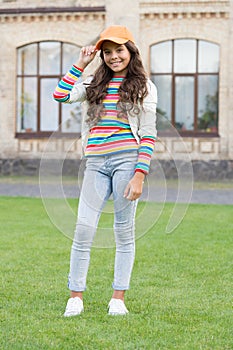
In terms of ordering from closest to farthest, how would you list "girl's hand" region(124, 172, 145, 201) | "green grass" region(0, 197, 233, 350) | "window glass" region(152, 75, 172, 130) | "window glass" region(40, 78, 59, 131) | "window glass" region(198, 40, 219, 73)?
1. "green grass" region(0, 197, 233, 350)
2. "girl's hand" region(124, 172, 145, 201)
3. "window glass" region(198, 40, 219, 73)
4. "window glass" region(152, 75, 172, 130)
5. "window glass" region(40, 78, 59, 131)

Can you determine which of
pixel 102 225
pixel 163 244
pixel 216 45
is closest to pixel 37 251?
pixel 163 244

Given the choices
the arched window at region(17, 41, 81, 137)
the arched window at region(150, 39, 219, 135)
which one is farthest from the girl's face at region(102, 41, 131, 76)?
the arched window at region(17, 41, 81, 137)

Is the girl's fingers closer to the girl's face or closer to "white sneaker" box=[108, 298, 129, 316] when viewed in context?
the girl's face

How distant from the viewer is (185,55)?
25.5m

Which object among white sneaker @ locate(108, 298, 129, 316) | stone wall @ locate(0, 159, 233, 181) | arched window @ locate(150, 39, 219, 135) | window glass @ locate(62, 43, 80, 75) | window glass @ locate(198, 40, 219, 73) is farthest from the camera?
window glass @ locate(62, 43, 80, 75)

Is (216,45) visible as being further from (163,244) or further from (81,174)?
(81,174)

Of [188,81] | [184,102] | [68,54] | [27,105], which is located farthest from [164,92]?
[27,105]

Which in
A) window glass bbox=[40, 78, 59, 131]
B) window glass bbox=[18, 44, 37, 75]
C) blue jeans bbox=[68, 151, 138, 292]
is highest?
window glass bbox=[18, 44, 37, 75]

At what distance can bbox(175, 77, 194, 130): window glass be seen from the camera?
25.8 m

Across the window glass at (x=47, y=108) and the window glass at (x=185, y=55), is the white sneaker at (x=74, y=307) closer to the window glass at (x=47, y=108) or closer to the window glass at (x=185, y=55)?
the window glass at (x=185, y=55)

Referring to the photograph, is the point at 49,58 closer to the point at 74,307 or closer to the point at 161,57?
the point at 161,57

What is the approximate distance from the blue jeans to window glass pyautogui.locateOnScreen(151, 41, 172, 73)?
20353mm

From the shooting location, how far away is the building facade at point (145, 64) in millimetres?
25062

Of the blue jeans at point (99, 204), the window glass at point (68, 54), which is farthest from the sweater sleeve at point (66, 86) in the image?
the window glass at point (68, 54)
